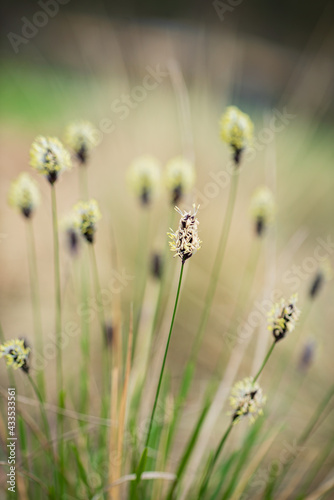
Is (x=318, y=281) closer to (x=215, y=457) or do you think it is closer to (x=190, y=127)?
(x=215, y=457)

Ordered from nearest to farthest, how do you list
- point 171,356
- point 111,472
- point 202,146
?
point 111,472 < point 171,356 < point 202,146

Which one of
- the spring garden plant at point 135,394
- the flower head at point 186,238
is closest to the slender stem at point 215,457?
the spring garden plant at point 135,394

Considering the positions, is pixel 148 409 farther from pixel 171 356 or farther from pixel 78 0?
pixel 78 0

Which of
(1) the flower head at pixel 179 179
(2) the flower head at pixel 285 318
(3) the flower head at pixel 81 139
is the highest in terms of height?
(3) the flower head at pixel 81 139

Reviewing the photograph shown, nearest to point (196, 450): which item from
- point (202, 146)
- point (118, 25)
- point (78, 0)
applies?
point (202, 146)

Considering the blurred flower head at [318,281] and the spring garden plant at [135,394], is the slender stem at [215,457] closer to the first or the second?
the spring garden plant at [135,394]

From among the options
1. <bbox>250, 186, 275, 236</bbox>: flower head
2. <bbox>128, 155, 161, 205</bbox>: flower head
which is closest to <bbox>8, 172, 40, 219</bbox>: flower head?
<bbox>128, 155, 161, 205</bbox>: flower head
